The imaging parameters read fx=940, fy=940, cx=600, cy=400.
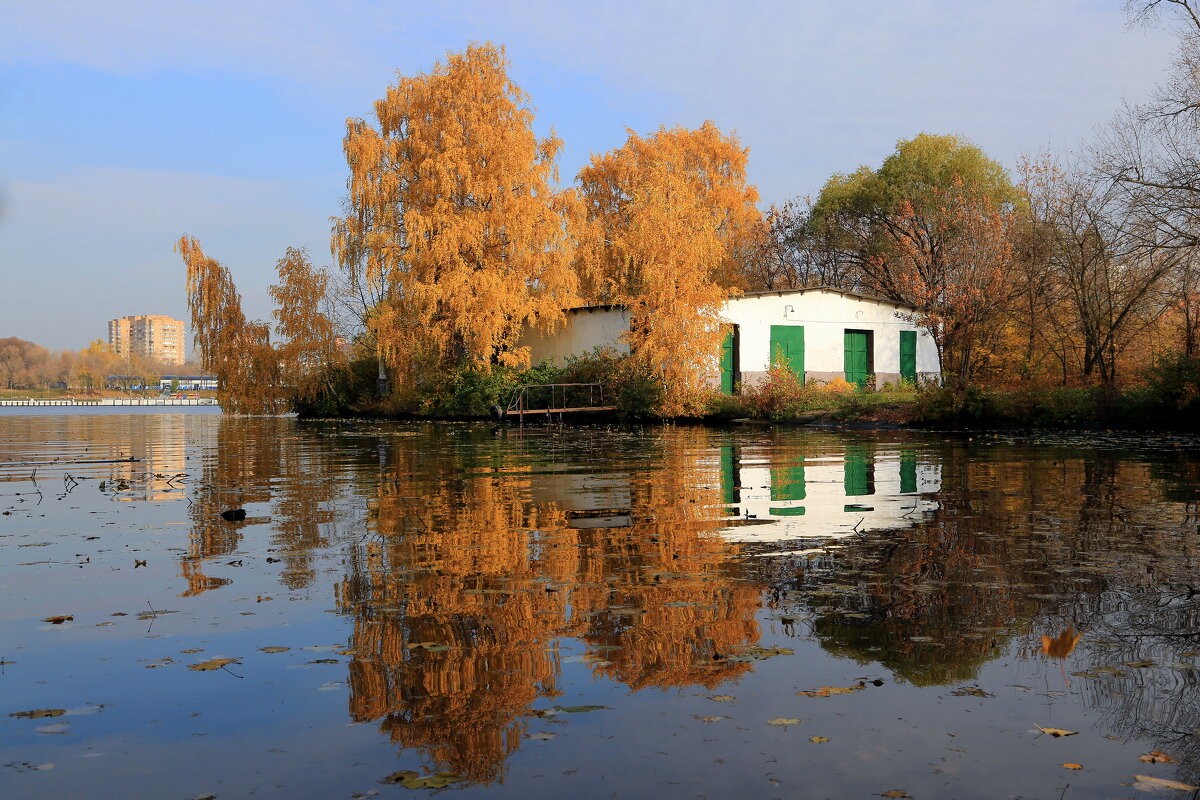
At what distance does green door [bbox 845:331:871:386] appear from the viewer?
124ft

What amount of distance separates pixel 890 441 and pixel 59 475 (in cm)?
1688

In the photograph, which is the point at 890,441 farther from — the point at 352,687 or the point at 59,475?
the point at 352,687

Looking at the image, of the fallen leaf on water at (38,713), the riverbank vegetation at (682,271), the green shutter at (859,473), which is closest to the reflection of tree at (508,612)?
the fallen leaf on water at (38,713)

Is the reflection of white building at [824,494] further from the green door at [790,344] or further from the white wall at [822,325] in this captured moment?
the green door at [790,344]

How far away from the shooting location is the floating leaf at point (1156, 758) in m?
3.33

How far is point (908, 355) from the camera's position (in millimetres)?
39031

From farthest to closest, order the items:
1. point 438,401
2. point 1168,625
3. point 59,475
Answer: point 438,401 < point 59,475 < point 1168,625

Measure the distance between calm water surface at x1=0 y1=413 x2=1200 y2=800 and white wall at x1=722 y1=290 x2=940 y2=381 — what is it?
25.5 meters

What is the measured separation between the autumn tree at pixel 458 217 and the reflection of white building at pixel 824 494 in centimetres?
2220

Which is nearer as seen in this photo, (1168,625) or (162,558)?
(1168,625)

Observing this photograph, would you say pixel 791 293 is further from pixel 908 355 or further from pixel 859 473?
pixel 859 473

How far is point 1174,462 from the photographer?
15086 millimetres

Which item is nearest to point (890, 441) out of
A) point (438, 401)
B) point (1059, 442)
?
point (1059, 442)

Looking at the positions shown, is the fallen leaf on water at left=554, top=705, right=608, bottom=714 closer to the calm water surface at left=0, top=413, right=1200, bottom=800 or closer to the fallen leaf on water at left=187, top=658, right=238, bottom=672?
the calm water surface at left=0, top=413, right=1200, bottom=800
